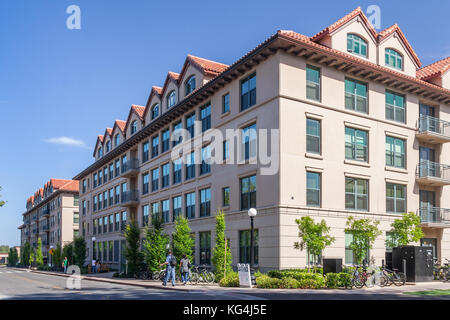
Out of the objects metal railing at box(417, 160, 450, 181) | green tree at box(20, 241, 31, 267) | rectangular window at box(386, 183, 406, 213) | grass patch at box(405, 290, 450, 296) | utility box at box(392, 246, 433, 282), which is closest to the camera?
grass patch at box(405, 290, 450, 296)

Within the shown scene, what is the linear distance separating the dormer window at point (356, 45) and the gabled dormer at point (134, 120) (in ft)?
Result: 76.4

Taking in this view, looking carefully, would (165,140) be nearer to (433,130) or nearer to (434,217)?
(433,130)

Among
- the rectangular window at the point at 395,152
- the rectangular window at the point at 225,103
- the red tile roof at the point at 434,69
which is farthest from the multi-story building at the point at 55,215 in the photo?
the red tile roof at the point at 434,69

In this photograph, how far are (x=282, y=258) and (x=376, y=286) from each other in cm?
476

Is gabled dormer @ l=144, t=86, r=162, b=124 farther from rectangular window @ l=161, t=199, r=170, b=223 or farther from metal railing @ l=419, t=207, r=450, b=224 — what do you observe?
metal railing @ l=419, t=207, r=450, b=224

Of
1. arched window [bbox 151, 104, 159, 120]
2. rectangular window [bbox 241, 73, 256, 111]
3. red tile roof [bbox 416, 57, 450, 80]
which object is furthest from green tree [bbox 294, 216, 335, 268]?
arched window [bbox 151, 104, 159, 120]

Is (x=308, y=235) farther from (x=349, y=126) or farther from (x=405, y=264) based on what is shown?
(x=349, y=126)

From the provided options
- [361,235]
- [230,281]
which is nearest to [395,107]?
[361,235]

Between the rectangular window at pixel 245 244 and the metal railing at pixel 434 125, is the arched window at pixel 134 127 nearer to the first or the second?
the rectangular window at pixel 245 244

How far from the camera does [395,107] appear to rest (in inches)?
1244

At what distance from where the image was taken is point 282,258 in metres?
25.0

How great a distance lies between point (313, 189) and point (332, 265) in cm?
457

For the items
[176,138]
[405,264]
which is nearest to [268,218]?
[405,264]

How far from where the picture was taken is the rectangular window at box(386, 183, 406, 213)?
1206 inches
